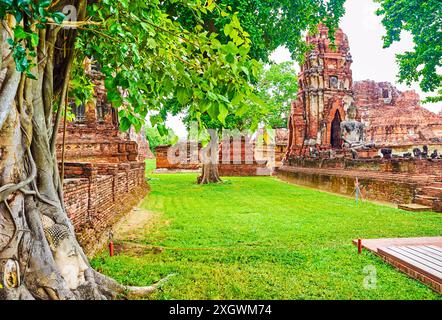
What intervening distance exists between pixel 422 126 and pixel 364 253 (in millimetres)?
33456

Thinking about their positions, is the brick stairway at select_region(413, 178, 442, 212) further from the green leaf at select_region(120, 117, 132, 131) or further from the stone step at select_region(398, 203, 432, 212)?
the green leaf at select_region(120, 117, 132, 131)

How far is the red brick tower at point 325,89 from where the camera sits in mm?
22672

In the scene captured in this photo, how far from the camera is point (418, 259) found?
424 cm

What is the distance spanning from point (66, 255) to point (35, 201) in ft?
1.94

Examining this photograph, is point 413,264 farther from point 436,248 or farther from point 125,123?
point 125,123

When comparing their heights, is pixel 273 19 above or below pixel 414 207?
above

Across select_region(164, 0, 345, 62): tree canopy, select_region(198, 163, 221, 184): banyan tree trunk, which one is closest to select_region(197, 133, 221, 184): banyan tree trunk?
select_region(198, 163, 221, 184): banyan tree trunk

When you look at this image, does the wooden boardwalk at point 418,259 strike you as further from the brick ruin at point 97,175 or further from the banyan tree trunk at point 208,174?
the banyan tree trunk at point 208,174

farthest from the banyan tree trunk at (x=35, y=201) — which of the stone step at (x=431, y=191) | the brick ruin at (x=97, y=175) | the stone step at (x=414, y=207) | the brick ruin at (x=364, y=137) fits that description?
the brick ruin at (x=364, y=137)

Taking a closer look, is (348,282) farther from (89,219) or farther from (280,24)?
(280,24)

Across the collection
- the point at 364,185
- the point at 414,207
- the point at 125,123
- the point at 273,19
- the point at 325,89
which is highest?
the point at 273,19

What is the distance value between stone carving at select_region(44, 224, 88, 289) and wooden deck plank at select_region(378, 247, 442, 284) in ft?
12.4

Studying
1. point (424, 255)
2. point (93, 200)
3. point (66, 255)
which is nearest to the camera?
point (66, 255)

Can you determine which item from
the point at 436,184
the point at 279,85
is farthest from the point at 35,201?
the point at 279,85
